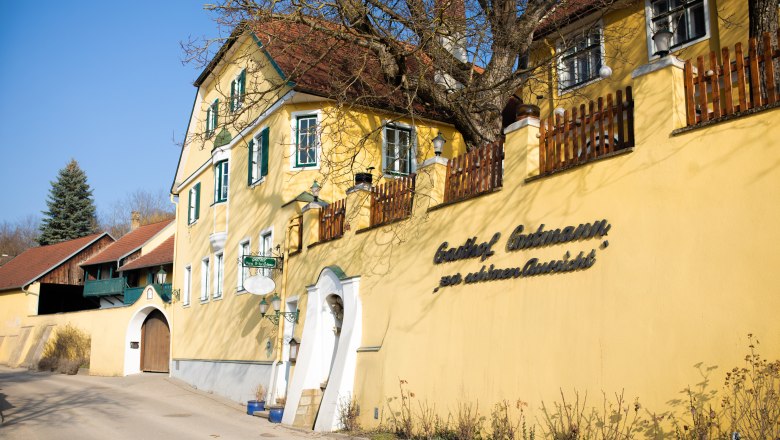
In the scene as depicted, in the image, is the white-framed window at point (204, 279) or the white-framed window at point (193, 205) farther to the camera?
the white-framed window at point (193, 205)

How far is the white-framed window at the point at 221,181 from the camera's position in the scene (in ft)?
75.0

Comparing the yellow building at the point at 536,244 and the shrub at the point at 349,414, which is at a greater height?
the yellow building at the point at 536,244

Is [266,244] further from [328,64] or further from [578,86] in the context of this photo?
[578,86]

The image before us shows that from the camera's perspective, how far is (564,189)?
31.6 ft

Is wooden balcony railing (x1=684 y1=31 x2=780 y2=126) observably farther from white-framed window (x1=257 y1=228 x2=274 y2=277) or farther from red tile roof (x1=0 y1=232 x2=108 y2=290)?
red tile roof (x1=0 y1=232 x2=108 y2=290)

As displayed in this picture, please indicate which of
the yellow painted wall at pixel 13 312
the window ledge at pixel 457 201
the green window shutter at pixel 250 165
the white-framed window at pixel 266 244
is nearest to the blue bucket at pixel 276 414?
the white-framed window at pixel 266 244

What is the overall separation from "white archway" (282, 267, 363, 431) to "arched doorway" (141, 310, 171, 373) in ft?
49.0

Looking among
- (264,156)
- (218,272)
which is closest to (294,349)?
(264,156)

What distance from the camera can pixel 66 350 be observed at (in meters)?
33.8

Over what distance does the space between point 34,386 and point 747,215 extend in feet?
80.7

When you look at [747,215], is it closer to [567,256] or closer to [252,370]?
[567,256]

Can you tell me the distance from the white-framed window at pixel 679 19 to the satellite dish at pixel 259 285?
10.1m

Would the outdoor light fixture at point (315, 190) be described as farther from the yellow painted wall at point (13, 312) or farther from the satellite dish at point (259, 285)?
the yellow painted wall at point (13, 312)

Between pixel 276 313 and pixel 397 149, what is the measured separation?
17.5 feet
